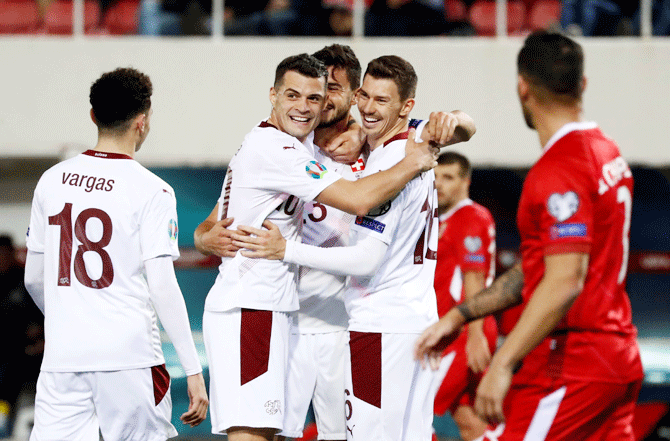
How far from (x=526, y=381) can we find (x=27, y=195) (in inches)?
378

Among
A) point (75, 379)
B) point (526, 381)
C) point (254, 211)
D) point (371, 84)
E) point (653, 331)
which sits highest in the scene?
point (371, 84)

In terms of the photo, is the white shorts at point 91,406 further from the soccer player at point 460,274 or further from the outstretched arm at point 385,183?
the soccer player at point 460,274

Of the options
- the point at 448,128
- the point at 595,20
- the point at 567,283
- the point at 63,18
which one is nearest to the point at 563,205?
the point at 567,283

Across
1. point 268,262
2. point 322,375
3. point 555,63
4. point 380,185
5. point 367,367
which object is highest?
point 555,63

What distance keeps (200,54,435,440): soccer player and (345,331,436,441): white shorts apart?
0.38m

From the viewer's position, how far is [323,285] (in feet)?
14.7

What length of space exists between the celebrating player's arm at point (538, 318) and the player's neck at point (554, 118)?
0.52 meters

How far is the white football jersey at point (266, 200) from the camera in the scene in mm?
3953

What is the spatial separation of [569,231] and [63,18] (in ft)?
31.5

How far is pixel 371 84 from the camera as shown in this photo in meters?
4.14

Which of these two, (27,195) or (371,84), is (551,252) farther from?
(27,195)

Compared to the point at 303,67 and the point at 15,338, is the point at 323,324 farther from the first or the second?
the point at 15,338

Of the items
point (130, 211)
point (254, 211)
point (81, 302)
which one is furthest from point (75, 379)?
point (254, 211)

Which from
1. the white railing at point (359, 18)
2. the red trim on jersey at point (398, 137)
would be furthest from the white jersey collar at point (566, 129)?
the white railing at point (359, 18)
